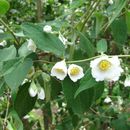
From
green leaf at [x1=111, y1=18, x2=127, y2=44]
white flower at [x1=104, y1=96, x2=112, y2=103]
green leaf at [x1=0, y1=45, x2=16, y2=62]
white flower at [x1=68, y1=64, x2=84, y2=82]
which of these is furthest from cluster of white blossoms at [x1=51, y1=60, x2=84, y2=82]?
white flower at [x1=104, y1=96, x2=112, y2=103]

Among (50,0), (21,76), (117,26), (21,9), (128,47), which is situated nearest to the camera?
(21,76)

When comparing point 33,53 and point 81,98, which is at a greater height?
point 33,53

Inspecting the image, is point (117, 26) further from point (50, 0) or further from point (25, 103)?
point (50, 0)

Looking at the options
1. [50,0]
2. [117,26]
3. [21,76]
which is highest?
[50,0]

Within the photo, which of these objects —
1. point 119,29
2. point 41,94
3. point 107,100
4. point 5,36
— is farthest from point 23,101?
point 107,100

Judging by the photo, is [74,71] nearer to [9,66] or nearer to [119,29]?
[9,66]

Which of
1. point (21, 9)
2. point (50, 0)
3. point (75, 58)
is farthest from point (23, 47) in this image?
point (21, 9)
